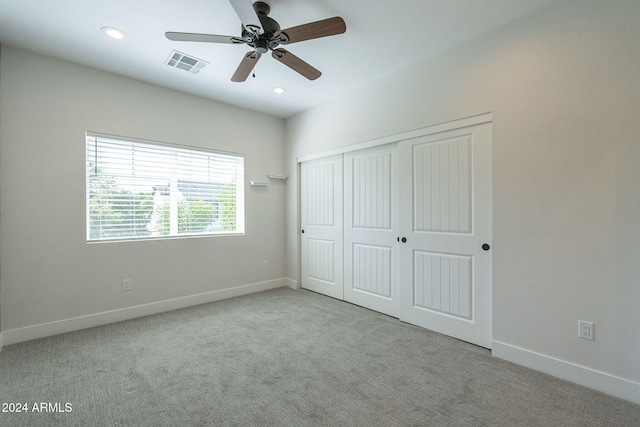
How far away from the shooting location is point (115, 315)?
318cm

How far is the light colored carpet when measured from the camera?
5.57 feet

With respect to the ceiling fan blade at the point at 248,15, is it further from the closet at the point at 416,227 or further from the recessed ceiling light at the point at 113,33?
the closet at the point at 416,227

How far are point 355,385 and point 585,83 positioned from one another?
8.89 ft

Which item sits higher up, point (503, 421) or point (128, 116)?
point (128, 116)

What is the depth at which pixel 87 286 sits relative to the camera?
9.94ft

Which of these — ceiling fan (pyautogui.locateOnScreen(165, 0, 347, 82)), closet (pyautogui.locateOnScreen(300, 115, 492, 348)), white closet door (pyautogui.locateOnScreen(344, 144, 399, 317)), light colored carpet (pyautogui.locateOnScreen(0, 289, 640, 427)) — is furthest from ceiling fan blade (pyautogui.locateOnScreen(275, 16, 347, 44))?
light colored carpet (pyautogui.locateOnScreen(0, 289, 640, 427))

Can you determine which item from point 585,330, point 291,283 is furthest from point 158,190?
point 585,330

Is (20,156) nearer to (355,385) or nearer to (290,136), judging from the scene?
(290,136)

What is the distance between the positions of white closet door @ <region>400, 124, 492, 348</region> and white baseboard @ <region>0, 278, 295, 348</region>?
2.39m

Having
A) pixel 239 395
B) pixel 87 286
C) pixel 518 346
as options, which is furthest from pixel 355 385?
pixel 87 286

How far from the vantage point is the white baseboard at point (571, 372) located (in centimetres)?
185

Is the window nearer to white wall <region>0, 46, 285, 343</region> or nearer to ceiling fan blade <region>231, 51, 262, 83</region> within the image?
white wall <region>0, 46, 285, 343</region>

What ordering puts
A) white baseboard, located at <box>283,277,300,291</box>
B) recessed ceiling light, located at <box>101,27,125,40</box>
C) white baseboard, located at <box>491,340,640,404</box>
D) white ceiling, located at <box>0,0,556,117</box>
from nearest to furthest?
white baseboard, located at <box>491,340,640,404</box> < white ceiling, located at <box>0,0,556,117</box> < recessed ceiling light, located at <box>101,27,125,40</box> < white baseboard, located at <box>283,277,300,291</box>

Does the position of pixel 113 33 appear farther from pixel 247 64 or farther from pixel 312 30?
pixel 312 30
